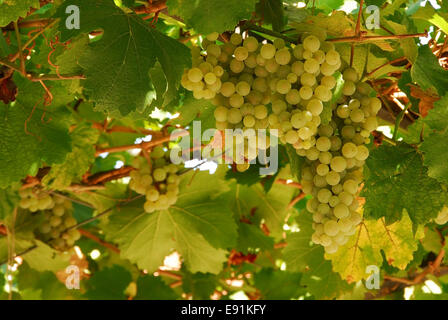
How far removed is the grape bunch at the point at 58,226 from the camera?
7.19ft

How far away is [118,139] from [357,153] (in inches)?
61.5

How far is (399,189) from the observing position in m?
1.24

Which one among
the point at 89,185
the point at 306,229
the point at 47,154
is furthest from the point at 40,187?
the point at 306,229

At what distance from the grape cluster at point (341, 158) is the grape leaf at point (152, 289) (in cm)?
150

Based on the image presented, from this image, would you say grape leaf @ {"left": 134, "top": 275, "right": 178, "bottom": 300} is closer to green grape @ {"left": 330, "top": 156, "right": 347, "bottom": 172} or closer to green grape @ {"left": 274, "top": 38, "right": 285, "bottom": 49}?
green grape @ {"left": 330, "top": 156, "right": 347, "bottom": 172}

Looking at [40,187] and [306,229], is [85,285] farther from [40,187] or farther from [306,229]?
[306,229]

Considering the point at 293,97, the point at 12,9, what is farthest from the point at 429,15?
the point at 12,9

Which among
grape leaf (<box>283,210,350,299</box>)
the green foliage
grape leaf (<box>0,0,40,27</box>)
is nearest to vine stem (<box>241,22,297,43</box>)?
the green foliage

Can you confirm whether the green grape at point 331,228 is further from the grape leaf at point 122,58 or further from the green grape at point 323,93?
the grape leaf at point 122,58

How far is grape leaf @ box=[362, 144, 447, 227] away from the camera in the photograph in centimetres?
122

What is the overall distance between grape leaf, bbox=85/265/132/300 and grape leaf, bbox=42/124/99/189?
0.87 meters

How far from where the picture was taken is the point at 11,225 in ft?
6.90

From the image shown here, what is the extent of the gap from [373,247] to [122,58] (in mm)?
935

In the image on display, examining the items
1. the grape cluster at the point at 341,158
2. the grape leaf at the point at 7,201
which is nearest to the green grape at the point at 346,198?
the grape cluster at the point at 341,158
